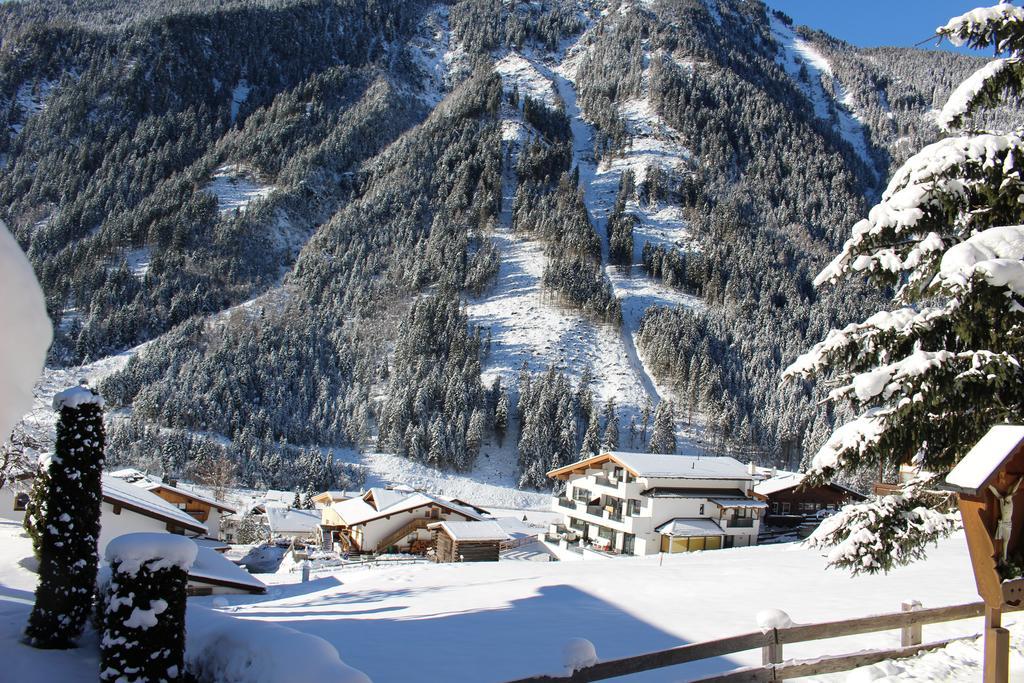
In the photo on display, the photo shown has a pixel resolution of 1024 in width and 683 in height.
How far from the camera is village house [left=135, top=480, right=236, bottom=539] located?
34.0m

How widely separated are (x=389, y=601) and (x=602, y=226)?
111035 mm

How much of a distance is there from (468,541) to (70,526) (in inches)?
1028

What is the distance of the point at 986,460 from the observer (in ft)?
12.8

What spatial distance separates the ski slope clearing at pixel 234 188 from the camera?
5251 inches

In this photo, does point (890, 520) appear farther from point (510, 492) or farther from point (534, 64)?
point (534, 64)

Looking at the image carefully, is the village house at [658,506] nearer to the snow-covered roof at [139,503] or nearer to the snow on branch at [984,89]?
the snow-covered roof at [139,503]

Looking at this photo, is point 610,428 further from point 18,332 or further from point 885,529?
point 18,332

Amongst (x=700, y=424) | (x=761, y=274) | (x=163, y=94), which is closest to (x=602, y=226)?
(x=761, y=274)

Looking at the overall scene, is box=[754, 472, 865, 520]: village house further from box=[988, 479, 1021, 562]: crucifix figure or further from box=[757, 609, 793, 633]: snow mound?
box=[988, 479, 1021, 562]: crucifix figure

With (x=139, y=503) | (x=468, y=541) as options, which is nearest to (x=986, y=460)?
(x=139, y=503)

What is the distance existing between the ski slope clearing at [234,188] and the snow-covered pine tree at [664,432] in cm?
9663

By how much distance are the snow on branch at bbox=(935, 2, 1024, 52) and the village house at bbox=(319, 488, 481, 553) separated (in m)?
35.7

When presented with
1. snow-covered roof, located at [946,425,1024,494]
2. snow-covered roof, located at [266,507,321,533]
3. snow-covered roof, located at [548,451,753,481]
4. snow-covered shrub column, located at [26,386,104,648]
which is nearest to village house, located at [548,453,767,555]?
snow-covered roof, located at [548,451,753,481]

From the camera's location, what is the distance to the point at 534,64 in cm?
19125
